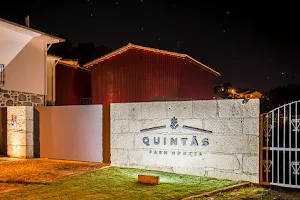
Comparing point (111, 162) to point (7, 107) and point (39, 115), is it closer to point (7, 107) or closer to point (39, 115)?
point (39, 115)

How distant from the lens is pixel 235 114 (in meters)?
8.31

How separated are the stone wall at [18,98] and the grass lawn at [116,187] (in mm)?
6674

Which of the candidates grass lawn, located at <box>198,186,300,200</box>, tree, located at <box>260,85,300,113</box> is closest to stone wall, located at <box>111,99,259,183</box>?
grass lawn, located at <box>198,186,300,200</box>

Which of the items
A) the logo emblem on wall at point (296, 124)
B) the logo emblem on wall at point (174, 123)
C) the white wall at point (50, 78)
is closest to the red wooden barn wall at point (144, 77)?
the white wall at point (50, 78)

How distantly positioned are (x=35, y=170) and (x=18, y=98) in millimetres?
5527

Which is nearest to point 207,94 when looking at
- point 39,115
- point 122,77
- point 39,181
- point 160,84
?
point 160,84

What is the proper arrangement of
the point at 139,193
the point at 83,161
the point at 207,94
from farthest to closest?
the point at 207,94 → the point at 83,161 → the point at 139,193

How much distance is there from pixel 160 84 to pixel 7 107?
333 inches

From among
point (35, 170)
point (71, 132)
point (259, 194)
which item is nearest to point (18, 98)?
point (71, 132)

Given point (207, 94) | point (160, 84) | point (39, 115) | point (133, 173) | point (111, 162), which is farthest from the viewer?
point (207, 94)

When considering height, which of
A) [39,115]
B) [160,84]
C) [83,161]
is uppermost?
[160,84]

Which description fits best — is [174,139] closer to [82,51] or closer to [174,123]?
[174,123]

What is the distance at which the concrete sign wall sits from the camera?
36.6 ft

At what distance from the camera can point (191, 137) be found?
8.95 m
